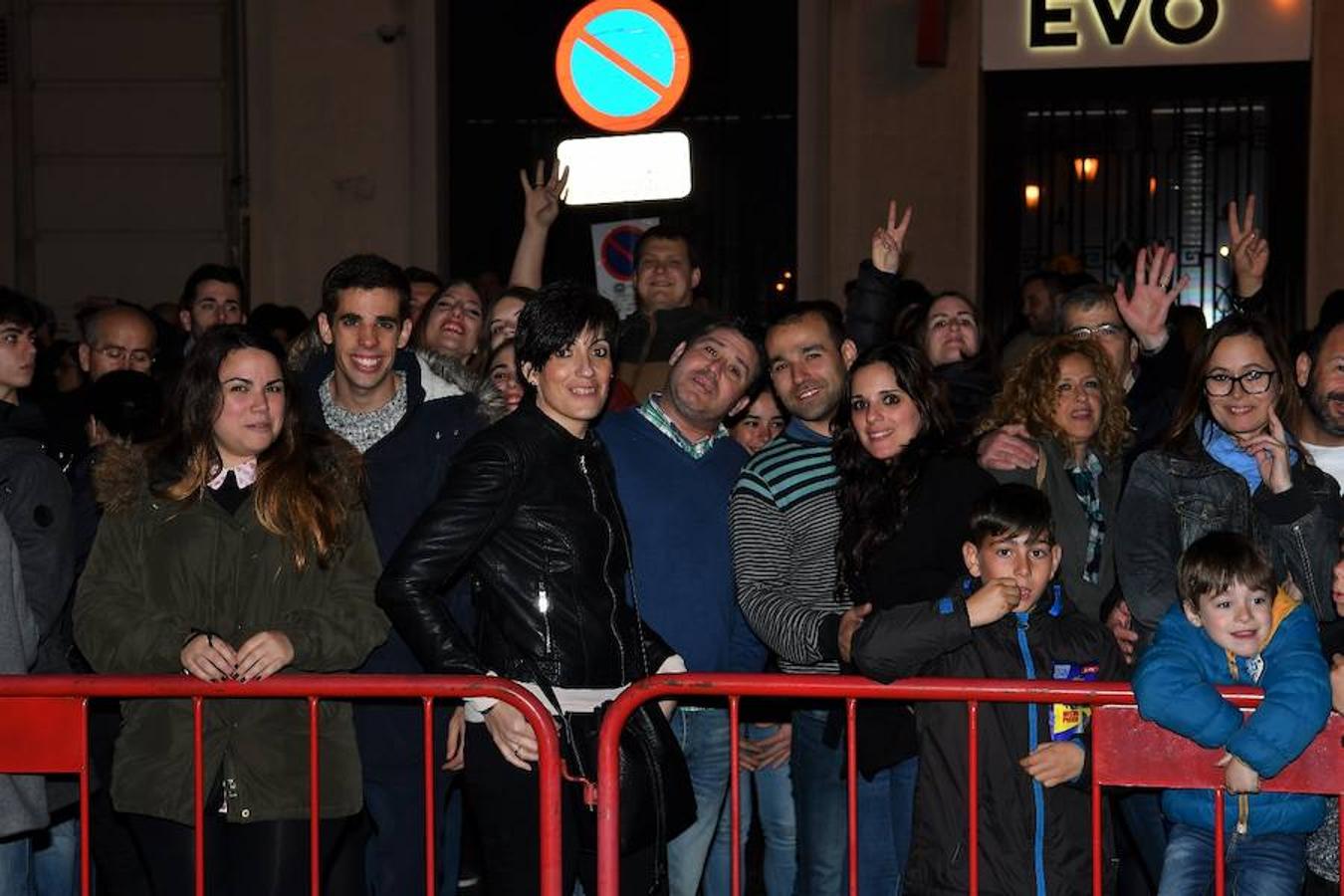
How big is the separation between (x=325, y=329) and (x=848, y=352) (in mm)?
1819

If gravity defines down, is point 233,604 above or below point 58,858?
above

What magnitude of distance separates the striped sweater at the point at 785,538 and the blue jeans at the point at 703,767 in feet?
1.11

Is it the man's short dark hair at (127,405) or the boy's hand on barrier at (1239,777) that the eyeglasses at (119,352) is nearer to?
the man's short dark hair at (127,405)

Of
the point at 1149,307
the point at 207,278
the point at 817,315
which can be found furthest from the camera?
the point at 207,278

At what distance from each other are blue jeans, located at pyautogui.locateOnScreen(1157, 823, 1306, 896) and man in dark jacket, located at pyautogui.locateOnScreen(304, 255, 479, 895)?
2228 mm

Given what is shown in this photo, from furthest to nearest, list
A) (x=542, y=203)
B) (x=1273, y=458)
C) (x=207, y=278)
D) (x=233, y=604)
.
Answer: (x=207, y=278) → (x=542, y=203) → (x=1273, y=458) → (x=233, y=604)

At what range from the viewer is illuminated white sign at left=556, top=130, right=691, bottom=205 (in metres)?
9.39

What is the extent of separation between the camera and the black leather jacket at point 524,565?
4.92 metres

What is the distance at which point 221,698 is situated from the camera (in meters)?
5.18

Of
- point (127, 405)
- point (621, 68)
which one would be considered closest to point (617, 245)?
point (621, 68)

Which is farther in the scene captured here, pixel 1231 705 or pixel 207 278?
pixel 207 278

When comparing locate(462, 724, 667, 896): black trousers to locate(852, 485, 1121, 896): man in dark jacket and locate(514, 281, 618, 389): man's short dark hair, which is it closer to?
locate(852, 485, 1121, 896): man in dark jacket

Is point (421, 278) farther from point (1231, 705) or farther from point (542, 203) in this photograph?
point (1231, 705)

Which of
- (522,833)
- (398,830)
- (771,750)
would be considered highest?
(522,833)
